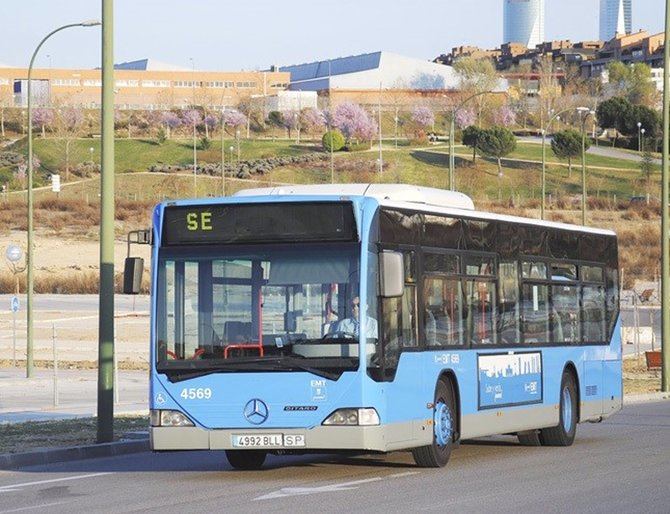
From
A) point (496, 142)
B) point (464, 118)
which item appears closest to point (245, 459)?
point (496, 142)

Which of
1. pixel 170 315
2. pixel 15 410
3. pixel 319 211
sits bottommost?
pixel 15 410

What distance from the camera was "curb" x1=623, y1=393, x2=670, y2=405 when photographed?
108 feet

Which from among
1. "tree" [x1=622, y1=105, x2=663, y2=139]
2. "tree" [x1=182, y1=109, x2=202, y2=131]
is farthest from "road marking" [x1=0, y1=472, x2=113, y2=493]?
"tree" [x1=622, y1=105, x2=663, y2=139]

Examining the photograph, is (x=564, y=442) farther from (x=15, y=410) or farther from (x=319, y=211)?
(x=15, y=410)

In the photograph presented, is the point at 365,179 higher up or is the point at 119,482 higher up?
the point at 365,179

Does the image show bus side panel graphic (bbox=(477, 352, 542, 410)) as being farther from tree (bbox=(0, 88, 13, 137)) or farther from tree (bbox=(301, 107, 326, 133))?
A: tree (bbox=(301, 107, 326, 133))

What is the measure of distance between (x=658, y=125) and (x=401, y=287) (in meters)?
137

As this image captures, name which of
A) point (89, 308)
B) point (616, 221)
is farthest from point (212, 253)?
point (616, 221)

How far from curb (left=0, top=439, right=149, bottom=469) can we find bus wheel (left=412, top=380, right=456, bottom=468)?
4478mm

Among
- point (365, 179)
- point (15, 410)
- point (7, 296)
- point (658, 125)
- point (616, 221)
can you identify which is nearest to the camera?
point (15, 410)

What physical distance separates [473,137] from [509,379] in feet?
367

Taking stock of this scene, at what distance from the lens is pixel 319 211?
16.6m

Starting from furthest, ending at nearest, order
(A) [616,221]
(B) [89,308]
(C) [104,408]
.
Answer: (A) [616,221]
(B) [89,308]
(C) [104,408]

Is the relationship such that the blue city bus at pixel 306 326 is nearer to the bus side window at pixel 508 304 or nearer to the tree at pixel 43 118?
the bus side window at pixel 508 304
